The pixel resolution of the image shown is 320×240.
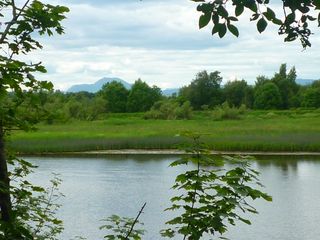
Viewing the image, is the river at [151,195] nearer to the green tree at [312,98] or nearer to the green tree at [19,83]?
the green tree at [19,83]

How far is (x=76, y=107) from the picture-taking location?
50844 millimetres

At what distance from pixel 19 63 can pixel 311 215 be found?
11084 mm

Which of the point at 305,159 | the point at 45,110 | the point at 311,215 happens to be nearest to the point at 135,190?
the point at 311,215

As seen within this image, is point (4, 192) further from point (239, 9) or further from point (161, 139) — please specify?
point (161, 139)

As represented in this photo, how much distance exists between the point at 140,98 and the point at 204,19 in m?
59.1

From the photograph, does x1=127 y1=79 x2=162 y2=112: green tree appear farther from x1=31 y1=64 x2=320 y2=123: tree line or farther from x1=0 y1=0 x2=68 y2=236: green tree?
x1=0 y1=0 x2=68 y2=236: green tree

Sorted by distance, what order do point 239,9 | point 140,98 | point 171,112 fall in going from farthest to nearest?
1. point 140,98
2. point 171,112
3. point 239,9

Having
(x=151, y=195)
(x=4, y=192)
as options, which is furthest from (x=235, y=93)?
(x=4, y=192)

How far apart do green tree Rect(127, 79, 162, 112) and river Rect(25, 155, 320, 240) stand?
37045 mm

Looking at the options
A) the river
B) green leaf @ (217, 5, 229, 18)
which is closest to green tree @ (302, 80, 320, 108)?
the river

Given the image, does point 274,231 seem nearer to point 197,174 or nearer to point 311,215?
point 311,215

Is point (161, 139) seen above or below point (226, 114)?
below

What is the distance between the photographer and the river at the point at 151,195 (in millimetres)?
10727

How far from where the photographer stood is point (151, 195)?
14.4 metres
